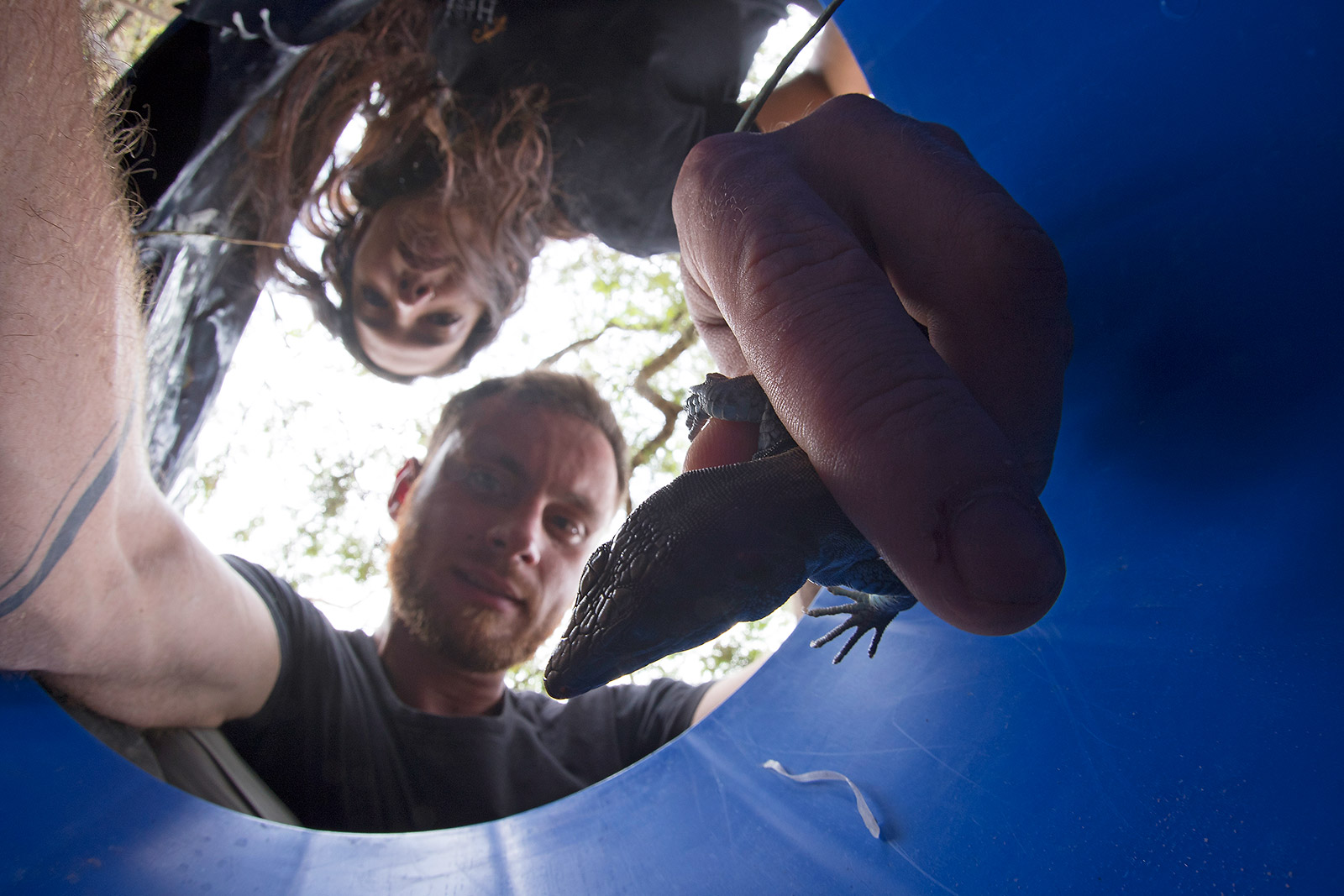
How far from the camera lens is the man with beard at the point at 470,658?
1.42 m

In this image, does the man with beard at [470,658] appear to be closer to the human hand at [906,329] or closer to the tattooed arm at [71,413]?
the tattooed arm at [71,413]

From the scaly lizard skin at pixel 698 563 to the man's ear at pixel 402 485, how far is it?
1.88 m

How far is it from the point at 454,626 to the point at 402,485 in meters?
0.61

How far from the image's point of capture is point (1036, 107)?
2.35 ft

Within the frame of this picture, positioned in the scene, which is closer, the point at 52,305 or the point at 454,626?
the point at 52,305

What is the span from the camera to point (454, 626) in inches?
70.1

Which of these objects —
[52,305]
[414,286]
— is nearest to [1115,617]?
[52,305]

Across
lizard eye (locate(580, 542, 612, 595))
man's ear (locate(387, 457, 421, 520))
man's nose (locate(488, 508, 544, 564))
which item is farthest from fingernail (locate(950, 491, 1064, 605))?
man's ear (locate(387, 457, 421, 520))

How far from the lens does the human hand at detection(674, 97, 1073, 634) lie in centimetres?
35

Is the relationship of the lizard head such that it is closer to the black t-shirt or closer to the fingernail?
the fingernail

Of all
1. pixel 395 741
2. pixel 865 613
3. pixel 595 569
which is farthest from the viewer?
pixel 395 741

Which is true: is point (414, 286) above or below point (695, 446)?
above

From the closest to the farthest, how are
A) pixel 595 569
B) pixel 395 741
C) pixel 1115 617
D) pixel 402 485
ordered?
1. pixel 595 569
2. pixel 1115 617
3. pixel 395 741
4. pixel 402 485

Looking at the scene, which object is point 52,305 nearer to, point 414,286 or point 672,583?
point 672,583
